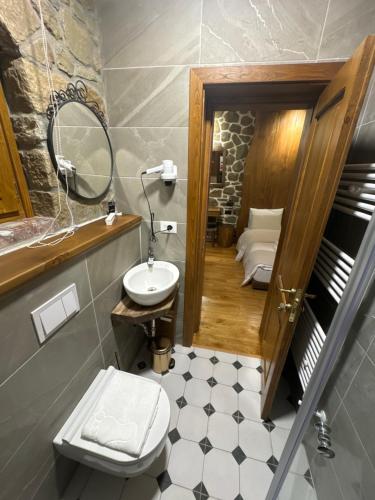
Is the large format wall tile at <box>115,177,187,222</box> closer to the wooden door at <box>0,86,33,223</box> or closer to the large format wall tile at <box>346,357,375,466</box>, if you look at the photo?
the wooden door at <box>0,86,33,223</box>

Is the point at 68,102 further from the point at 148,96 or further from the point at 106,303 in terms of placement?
the point at 106,303

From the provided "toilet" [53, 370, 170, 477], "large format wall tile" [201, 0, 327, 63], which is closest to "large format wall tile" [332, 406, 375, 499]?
"toilet" [53, 370, 170, 477]

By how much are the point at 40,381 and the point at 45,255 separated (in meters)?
0.50

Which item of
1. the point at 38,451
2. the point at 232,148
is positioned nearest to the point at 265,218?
the point at 232,148

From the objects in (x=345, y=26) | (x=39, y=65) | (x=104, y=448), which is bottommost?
(x=104, y=448)

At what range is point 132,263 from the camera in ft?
5.04

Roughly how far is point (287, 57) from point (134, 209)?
127cm

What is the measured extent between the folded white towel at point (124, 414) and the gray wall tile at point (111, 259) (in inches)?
20.7

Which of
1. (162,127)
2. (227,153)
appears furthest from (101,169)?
(227,153)

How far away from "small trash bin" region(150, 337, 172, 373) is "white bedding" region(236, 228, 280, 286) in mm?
1549

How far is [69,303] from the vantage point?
90 cm

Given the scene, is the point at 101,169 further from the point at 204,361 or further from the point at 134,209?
the point at 204,361

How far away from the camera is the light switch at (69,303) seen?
2.89ft

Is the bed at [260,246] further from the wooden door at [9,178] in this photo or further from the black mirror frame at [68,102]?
the wooden door at [9,178]
